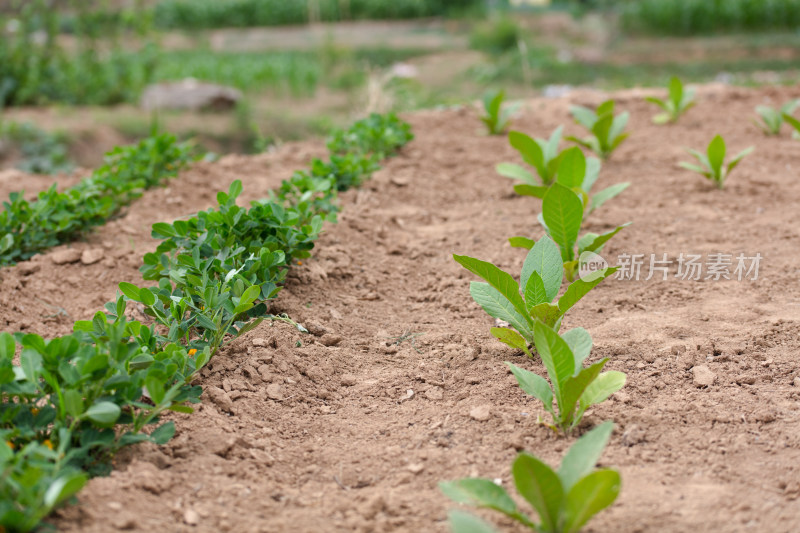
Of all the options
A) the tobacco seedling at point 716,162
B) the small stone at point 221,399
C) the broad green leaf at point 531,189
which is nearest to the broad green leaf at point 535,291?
the small stone at point 221,399

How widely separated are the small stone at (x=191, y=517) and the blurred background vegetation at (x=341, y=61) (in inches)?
152

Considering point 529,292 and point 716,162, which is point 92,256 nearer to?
point 529,292

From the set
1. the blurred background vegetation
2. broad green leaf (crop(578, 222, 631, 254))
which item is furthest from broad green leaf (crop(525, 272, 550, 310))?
the blurred background vegetation

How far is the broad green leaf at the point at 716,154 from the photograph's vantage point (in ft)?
12.3

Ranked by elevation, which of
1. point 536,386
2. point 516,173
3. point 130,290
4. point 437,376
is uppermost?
point 130,290

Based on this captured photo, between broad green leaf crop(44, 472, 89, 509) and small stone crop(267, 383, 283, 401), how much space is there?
82cm

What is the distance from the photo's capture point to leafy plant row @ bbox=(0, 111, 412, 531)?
5.29 feet

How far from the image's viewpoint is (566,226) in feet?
9.14

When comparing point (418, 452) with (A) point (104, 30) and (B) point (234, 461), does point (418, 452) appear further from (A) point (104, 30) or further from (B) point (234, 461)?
(A) point (104, 30)

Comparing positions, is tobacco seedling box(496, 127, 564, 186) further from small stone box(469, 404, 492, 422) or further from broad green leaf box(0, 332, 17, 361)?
broad green leaf box(0, 332, 17, 361)

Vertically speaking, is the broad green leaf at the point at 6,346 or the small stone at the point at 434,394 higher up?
the broad green leaf at the point at 6,346

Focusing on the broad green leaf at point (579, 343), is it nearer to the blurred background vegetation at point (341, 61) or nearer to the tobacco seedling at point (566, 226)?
the tobacco seedling at point (566, 226)

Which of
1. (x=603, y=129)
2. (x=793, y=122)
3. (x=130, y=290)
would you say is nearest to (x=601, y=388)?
(x=130, y=290)

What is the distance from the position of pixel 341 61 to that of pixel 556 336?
32.2ft
